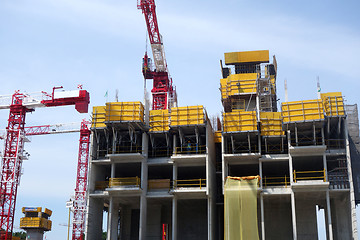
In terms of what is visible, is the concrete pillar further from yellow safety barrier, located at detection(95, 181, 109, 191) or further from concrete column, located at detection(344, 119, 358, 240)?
concrete column, located at detection(344, 119, 358, 240)

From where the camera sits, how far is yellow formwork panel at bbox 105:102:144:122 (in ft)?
162

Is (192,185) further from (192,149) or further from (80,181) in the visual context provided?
(80,181)

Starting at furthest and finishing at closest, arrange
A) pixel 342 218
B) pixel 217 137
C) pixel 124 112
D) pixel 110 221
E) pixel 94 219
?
pixel 217 137 < pixel 94 219 < pixel 342 218 < pixel 124 112 < pixel 110 221

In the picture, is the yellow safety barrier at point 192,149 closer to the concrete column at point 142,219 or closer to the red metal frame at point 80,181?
the concrete column at point 142,219

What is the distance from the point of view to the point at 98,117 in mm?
51812

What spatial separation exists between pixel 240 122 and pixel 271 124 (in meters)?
3.76

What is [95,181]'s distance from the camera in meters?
51.6

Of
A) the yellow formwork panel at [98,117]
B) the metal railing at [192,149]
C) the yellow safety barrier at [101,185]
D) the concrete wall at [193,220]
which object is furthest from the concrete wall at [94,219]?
the metal railing at [192,149]

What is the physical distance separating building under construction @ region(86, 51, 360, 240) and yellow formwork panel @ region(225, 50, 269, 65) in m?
7.22

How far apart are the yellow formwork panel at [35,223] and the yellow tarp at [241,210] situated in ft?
178

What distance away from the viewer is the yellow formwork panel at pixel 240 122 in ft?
161

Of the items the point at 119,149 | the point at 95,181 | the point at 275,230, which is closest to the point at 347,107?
the point at 275,230

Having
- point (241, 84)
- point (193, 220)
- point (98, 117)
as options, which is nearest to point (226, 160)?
point (193, 220)

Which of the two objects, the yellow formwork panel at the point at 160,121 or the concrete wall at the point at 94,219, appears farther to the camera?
the yellow formwork panel at the point at 160,121
